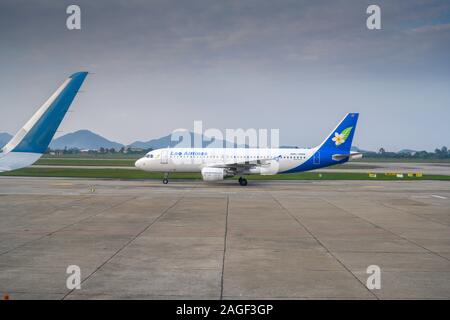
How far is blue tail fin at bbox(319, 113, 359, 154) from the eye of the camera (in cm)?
3881

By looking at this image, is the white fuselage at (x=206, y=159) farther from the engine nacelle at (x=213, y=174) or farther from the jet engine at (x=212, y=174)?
the engine nacelle at (x=213, y=174)

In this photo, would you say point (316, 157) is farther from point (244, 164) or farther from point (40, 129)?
point (40, 129)

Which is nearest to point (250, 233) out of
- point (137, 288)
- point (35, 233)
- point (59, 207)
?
point (137, 288)

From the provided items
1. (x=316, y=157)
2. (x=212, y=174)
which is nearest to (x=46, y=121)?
(x=212, y=174)

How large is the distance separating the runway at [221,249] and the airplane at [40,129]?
2.84 metres

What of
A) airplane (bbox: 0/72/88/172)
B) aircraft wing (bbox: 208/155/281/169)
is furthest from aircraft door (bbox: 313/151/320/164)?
airplane (bbox: 0/72/88/172)

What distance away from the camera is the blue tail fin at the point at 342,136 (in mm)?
38812

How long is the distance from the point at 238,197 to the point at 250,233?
1185cm

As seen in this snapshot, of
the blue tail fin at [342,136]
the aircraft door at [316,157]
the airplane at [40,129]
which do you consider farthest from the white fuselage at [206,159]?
the airplane at [40,129]

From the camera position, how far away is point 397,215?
19953mm

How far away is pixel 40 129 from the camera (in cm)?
909

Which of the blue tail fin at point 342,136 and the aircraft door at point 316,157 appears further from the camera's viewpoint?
the aircraft door at point 316,157
